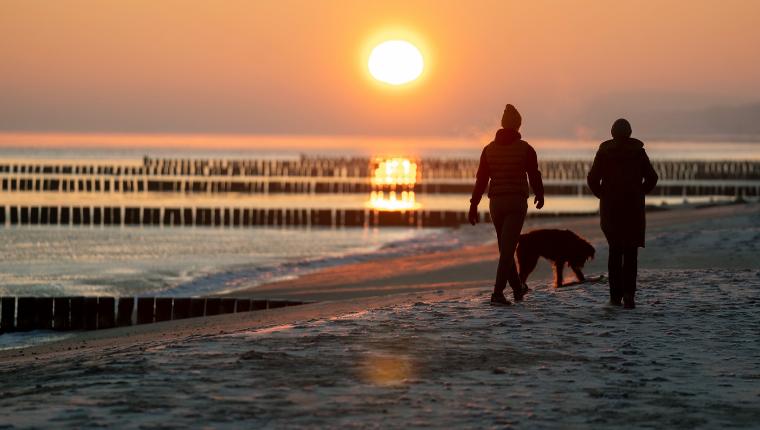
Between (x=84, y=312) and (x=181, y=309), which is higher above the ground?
(x=181, y=309)

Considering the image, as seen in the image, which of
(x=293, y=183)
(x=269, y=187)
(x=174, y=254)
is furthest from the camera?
(x=293, y=183)

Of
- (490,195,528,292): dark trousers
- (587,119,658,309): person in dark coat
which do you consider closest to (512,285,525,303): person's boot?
(490,195,528,292): dark trousers

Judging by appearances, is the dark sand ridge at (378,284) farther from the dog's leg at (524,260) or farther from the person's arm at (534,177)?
the person's arm at (534,177)

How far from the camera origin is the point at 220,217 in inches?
1662

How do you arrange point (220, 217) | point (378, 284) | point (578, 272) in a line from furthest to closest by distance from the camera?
point (220, 217), point (378, 284), point (578, 272)

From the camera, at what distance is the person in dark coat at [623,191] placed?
1004cm

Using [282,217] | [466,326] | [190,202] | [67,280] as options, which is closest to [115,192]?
[190,202]

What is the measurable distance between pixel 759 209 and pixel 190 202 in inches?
1258

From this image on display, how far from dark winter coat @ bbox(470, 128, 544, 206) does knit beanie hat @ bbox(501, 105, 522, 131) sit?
0.04 metres

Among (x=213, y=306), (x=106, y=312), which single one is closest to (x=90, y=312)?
(x=106, y=312)

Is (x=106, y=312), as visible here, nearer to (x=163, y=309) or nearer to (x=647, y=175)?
(x=163, y=309)

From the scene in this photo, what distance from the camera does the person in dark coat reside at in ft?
32.9

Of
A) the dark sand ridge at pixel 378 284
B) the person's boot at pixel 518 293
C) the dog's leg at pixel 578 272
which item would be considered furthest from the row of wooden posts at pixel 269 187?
the person's boot at pixel 518 293

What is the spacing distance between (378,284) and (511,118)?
885 cm
